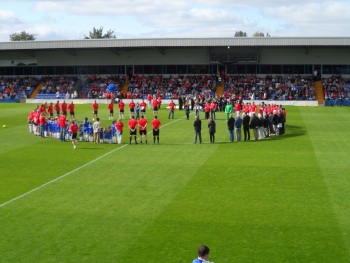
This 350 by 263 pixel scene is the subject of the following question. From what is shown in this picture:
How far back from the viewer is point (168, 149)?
28.1 m

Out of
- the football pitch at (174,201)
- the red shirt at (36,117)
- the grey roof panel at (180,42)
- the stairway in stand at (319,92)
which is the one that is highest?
the grey roof panel at (180,42)

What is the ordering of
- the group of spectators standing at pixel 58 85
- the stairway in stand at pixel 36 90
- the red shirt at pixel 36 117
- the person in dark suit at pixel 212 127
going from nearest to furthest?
the person in dark suit at pixel 212 127 → the red shirt at pixel 36 117 → the group of spectators standing at pixel 58 85 → the stairway in stand at pixel 36 90

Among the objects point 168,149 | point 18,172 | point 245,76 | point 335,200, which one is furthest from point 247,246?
point 245,76

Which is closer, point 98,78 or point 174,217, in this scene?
point 174,217

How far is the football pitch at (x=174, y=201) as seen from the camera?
1350 cm

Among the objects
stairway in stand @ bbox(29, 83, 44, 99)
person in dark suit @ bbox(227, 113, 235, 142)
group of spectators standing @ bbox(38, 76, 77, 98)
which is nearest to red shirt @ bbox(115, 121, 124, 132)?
person in dark suit @ bbox(227, 113, 235, 142)

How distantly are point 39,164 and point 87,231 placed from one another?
33.2 feet

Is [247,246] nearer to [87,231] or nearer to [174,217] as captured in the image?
[174,217]

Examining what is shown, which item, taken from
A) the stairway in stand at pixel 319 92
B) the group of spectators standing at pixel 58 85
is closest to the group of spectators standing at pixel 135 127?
the stairway in stand at pixel 319 92

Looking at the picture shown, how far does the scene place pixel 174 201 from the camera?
17.7 metres

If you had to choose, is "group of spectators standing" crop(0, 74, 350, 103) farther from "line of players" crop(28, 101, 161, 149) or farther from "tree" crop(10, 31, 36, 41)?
"tree" crop(10, 31, 36, 41)

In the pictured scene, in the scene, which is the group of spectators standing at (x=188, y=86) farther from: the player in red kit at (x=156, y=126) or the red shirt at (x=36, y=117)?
the player in red kit at (x=156, y=126)

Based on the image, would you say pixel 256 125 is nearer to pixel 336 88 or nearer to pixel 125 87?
pixel 336 88

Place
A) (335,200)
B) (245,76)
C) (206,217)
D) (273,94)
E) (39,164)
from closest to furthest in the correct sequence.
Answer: (206,217) → (335,200) → (39,164) → (273,94) → (245,76)
